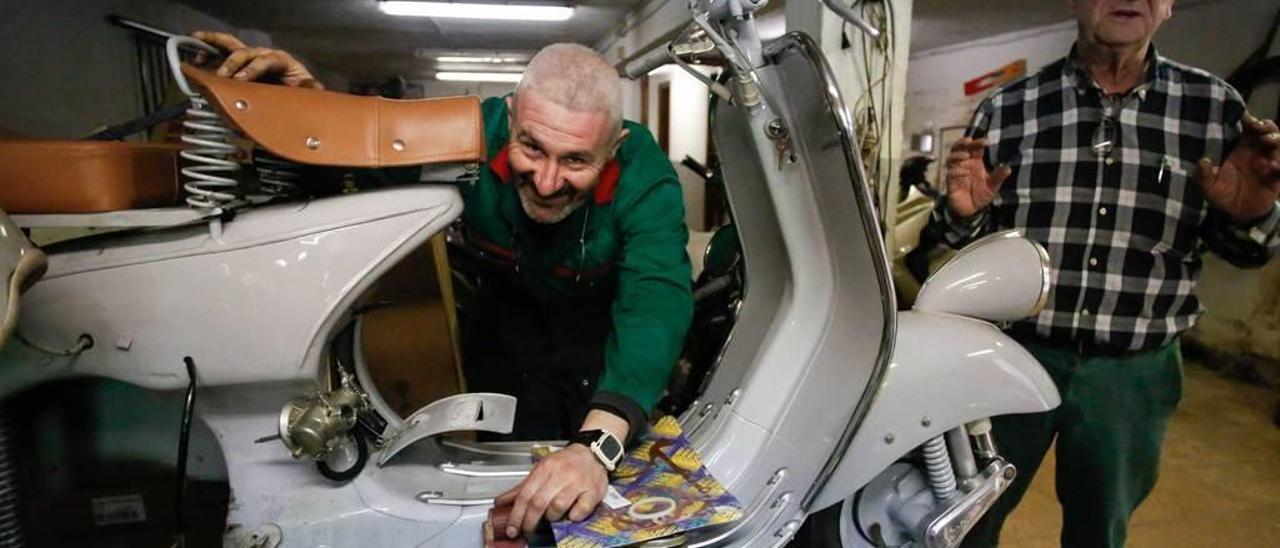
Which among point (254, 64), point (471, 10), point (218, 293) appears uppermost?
point (471, 10)

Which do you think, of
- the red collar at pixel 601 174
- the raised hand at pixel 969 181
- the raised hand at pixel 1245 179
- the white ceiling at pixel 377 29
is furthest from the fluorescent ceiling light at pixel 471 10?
the raised hand at pixel 1245 179

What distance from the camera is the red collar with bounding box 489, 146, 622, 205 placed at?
123 cm

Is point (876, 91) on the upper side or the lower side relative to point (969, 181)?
upper

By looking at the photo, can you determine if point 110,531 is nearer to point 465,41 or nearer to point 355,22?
point 355,22

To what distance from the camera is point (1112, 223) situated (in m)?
1.34

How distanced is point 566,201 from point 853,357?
60cm

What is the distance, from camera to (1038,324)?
1.39 meters

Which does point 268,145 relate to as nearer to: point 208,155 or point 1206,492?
point 208,155

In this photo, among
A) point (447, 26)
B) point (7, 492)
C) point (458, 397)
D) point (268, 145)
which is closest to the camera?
point (268, 145)

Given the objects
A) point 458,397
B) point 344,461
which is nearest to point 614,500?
point 458,397

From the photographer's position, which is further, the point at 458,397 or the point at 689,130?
the point at 689,130

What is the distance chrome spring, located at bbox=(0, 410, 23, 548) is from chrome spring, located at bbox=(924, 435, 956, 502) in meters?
1.40

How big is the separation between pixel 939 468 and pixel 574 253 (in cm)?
80

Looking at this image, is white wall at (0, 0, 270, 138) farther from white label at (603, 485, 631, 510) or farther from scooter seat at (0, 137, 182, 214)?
white label at (603, 485, 631, 510)
